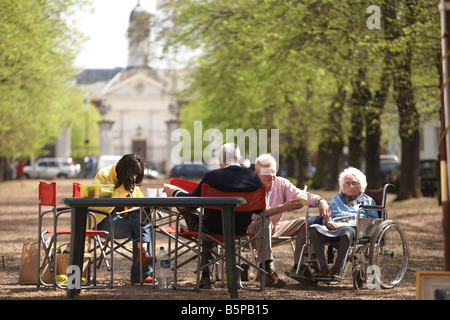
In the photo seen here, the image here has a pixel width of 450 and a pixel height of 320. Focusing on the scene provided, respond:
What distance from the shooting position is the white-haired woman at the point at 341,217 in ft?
27.4

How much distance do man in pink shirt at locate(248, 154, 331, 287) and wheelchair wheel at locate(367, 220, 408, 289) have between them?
559 mm

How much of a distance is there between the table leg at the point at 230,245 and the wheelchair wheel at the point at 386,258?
1596mm

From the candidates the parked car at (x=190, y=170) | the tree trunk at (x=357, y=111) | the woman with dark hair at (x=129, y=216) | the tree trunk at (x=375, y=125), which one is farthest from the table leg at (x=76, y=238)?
the parked car at (x=190, y=170)

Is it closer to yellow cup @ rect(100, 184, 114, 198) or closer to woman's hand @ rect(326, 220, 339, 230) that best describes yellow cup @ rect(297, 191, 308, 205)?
woman's hand @ rect(326, 220, 339, 230)

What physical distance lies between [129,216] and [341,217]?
224 cm

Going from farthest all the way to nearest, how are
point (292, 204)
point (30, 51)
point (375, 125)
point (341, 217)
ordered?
point (375, 125) < point (30, 51) < point (341, 217) < point (292, 204)

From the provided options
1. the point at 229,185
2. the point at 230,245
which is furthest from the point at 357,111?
the point at 230,245

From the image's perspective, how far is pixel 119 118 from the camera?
327 ft

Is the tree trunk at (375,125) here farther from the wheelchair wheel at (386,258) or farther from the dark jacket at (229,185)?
the dark jacket at (229,185)

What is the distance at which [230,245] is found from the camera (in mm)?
7516

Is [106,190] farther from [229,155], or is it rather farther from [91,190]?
[229,155]

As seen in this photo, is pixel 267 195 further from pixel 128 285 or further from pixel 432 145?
pixel 432 145

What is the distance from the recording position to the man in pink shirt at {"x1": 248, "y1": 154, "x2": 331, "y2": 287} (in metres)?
8.49

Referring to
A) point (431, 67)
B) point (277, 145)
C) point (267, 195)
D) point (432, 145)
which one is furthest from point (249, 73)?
point (432, 145)
